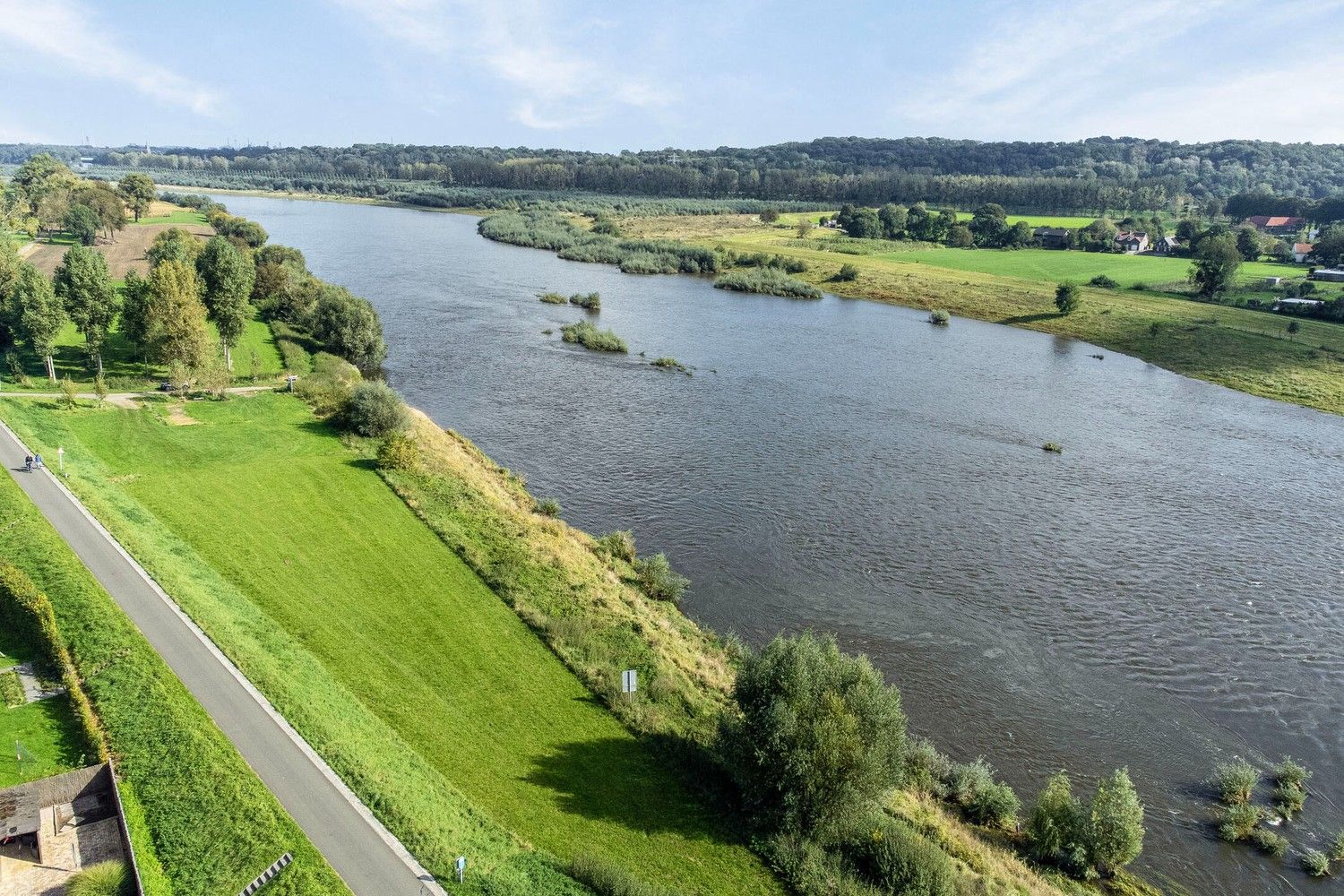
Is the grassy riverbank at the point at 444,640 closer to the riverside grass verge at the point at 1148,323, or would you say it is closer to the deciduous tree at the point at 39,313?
the deciduous tree at the point at 39,313

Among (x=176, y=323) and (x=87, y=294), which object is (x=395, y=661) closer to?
(x=176, y=323)

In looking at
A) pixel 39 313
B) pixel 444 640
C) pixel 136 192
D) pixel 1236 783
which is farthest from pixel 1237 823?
pixel 136 192

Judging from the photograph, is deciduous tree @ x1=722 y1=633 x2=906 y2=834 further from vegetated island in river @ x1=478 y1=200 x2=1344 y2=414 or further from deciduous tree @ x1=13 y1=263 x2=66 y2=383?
vegetated island in river @ x1=478 y1=200 x2=1344 y2=414

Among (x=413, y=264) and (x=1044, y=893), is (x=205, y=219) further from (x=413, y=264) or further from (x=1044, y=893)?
(x=1044, y=893)

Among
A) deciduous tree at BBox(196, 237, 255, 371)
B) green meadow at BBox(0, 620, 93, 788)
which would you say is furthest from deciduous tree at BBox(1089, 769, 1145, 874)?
deciduous tree at BBox(196, 237, 255, 371)

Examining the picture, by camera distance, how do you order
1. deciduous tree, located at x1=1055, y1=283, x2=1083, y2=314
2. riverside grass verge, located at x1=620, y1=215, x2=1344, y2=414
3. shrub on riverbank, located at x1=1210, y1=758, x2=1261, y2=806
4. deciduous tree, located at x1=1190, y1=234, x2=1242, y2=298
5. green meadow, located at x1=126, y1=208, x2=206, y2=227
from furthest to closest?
1. green meadow, located at x1=126, y1=208, x2=206, y2=227
2. deciduous tree, located at x1=1190, y1=234, x2=1242, y2=298
3. deciduous tree, located at x1=1055, y1=283, x2=1083, y2=314
4. riverside grass verge, located at x1=620, y1=215, x2=1344, y2=414
5. shrub on riverbank, located at x1=1210, y1=758, x2=1261, y2=806

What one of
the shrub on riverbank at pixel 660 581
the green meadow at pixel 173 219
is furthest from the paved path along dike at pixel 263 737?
the green meadow at pixel 173 219

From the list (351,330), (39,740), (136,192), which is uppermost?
(136,192)
